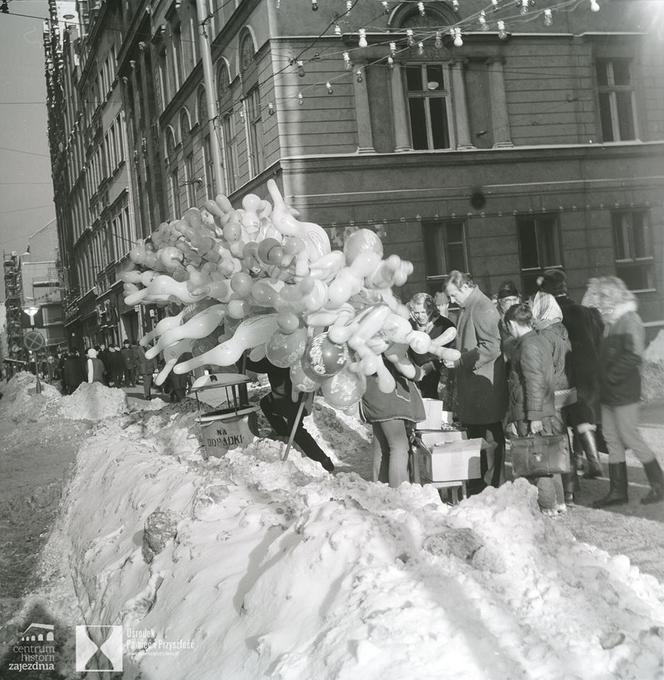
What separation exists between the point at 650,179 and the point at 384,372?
5.95 metres

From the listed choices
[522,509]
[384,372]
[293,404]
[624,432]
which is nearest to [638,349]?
[624,432]

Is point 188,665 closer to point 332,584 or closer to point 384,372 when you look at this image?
point 332,584

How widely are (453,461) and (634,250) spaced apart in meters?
5.35

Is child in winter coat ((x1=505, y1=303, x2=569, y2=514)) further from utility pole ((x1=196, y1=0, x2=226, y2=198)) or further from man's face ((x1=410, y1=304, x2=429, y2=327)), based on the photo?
utility pole ((x1=196, y1=0, x2=226, y2=198))

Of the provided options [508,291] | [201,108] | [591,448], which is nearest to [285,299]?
[591,448]

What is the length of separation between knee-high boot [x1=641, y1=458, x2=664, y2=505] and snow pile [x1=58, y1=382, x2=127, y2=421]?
11.6 metres

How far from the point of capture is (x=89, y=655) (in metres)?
3.43

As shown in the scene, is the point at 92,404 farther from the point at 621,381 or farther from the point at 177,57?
the point at 621,381

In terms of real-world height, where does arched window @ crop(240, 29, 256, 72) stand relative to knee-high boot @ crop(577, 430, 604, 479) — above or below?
above

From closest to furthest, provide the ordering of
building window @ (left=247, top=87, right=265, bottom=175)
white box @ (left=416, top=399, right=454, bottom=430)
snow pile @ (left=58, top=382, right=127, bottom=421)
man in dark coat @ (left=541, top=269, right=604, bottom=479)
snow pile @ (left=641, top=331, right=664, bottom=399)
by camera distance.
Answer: man in dark coat @ (left=541, top=269, right=604, bottom=479), white box @ (left=416, top=399, right=454, bottom=430), snow pile @ (left=641, top=331, right=664, bottom=399), building window @ (left=247, top=87, right=265, bottom=175), snow pile @ (left=58, top=382, right=127, bottom=421)

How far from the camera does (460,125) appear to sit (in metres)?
11.0

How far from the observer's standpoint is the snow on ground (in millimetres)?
2387

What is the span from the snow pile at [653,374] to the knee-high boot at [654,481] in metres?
4.39

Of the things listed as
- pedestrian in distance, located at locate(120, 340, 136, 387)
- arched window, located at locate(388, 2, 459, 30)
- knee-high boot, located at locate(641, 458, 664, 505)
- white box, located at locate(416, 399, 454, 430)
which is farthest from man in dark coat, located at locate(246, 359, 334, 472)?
pedestrian in distance, located at locate(120, 340, 136, 387)
